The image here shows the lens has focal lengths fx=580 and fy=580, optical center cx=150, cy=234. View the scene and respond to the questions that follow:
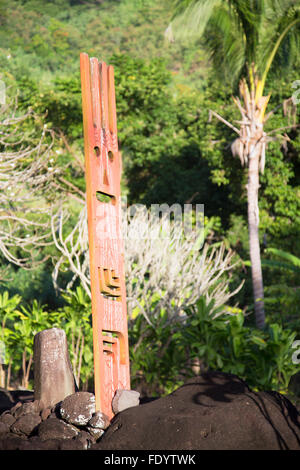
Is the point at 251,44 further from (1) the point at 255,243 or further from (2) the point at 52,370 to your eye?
(2) the point at 52,370

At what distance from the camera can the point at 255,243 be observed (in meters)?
10.7

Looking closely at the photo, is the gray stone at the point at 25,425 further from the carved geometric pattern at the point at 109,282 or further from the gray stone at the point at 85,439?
the carved geometric pattern at the point at 109,282

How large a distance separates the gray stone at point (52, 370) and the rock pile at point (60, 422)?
0.12 meters

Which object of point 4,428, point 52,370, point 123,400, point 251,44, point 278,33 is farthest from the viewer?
point 278,33

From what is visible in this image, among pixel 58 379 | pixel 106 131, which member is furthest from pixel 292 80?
pixel 58 379

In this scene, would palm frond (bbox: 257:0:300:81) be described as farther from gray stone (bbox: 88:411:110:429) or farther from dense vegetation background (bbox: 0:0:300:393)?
gray stone (bbox: 88:411:110:429)

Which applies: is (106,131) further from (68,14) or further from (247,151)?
(68,14)

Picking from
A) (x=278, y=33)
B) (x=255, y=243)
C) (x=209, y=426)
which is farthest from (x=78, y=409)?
(x=278, y=33)

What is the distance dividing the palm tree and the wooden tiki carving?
17.6ft

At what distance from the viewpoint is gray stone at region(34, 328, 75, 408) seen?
17.5 feet

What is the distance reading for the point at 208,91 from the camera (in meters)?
17.3

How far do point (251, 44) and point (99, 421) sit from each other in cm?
800

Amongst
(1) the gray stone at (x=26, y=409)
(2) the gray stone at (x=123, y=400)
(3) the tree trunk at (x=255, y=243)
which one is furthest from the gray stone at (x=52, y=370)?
(3) the tree trunk at (x=255, y=243)

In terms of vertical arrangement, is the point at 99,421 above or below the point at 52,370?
below
